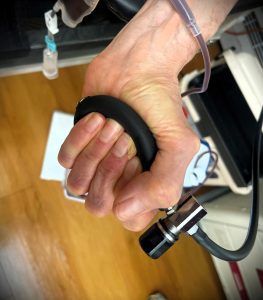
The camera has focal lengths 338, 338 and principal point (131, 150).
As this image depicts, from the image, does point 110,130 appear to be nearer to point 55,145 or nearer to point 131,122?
point 131,122

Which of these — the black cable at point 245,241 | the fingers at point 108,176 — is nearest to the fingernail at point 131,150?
the fingers at point 108,176

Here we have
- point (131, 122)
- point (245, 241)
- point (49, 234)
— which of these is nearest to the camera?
point (131, 122)

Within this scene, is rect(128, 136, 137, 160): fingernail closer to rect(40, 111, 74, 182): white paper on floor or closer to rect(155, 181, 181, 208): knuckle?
rect(155, 181, 181, 208): knuckle

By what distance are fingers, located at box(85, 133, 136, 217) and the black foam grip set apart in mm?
23

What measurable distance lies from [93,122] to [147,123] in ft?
0.25

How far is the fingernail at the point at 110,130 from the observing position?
1.50 ft

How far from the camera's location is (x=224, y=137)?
3.51 feet

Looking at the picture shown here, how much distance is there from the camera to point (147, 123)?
0.48m

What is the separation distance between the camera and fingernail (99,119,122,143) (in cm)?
46

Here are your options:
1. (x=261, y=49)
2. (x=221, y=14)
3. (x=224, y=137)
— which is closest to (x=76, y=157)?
(x=221, y=14)

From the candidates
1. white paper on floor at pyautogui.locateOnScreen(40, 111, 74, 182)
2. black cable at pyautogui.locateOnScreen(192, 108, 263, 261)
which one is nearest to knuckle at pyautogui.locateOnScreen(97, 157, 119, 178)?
black cable at pyautogui.locateOnScreen(192, 108, 263, 261)

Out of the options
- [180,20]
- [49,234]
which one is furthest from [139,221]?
[49,234]

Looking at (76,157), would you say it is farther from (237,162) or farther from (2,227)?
(237,162)

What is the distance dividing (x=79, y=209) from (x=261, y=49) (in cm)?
75
